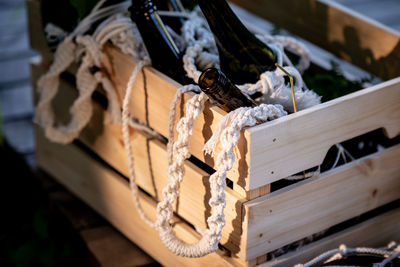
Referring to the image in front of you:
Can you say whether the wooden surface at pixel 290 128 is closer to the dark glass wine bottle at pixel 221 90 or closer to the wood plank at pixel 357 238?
the dark glass wine bottle at pixel 221 90

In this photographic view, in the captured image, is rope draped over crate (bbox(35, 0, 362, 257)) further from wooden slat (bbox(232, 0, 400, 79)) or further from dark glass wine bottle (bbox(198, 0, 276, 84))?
wooden slat (bbox(232, 0, 400, 79))

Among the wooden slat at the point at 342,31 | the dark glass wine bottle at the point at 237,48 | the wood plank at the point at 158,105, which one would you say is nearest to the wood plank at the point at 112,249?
the wood plank at the point at 158,105

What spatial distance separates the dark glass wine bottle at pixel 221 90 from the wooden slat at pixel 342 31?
41 centimetres

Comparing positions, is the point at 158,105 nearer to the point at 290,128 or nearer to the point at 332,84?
the point at 290,128

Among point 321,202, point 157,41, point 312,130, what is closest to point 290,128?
point 312,130

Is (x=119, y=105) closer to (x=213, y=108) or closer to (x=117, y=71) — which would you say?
(x=117, y=71)

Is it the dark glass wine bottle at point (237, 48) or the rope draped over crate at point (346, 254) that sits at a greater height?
the dark glass wine bottle at point (237, 48)

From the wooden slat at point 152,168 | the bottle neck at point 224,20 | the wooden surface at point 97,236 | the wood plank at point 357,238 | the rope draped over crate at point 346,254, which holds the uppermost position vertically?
the bottle neck at point 224,20

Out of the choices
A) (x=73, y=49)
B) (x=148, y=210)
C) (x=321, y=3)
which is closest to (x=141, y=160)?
(x=148, y=210)

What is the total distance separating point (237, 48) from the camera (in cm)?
89

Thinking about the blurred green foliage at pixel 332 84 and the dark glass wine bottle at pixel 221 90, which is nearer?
the dark glass wine bottle at pixel 221 90

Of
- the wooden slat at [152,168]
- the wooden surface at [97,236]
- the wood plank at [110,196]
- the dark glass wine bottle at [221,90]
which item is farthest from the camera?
the wooden surface at [97,236]

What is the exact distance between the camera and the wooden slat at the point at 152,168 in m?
0.79

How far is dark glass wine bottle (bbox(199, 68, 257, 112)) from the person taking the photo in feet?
2.21
